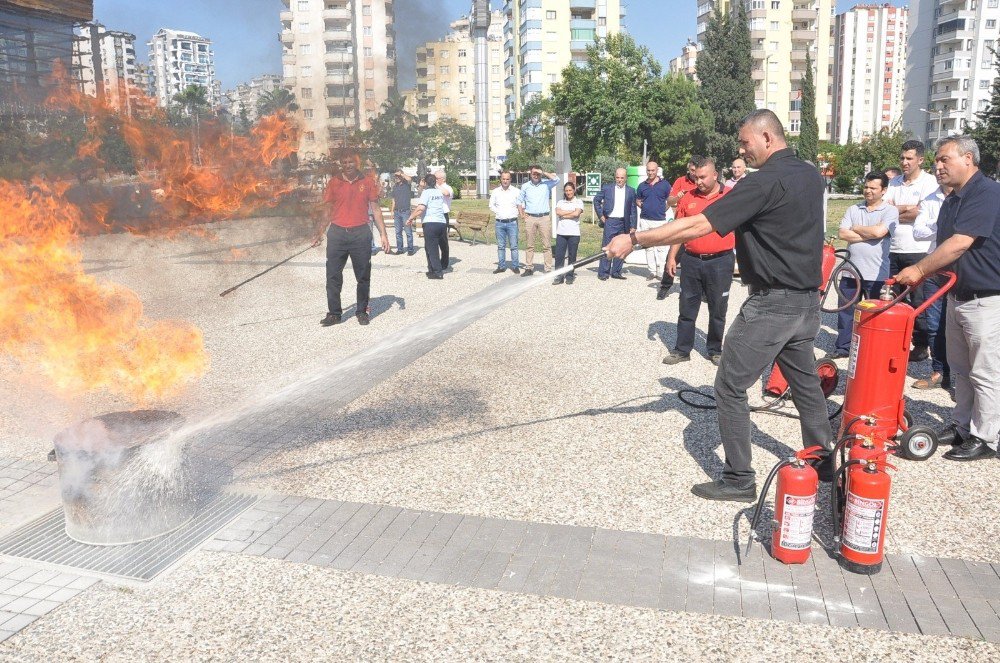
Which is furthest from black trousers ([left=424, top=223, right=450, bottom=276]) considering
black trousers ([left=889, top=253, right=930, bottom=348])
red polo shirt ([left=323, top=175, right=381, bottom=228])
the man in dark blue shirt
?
the man in dark blue shirt

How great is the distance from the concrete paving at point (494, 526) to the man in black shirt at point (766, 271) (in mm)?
608

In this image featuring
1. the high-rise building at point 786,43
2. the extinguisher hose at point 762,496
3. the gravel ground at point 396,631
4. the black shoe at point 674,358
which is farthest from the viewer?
the high-rise building at point 786,43

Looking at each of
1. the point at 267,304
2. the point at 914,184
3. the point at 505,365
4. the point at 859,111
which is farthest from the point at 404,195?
the point at 859,111

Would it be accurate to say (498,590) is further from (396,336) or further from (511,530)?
(396,336)

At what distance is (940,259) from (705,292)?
9.89 ft

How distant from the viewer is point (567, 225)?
42.7 feet

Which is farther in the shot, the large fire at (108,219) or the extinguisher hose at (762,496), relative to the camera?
the large fire at (108,219)

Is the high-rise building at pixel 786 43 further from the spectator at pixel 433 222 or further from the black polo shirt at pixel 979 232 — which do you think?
the black polo shirt at pixel 979 232

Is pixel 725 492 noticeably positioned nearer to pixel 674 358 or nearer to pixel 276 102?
pixel 674 358

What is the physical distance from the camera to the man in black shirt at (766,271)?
404 centimetres

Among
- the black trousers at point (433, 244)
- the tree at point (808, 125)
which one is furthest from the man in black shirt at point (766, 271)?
the tree at point (808, 125)

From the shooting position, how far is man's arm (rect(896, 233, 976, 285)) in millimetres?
4887

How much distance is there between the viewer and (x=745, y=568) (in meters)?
3.82

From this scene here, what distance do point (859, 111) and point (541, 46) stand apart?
73.3 meters
